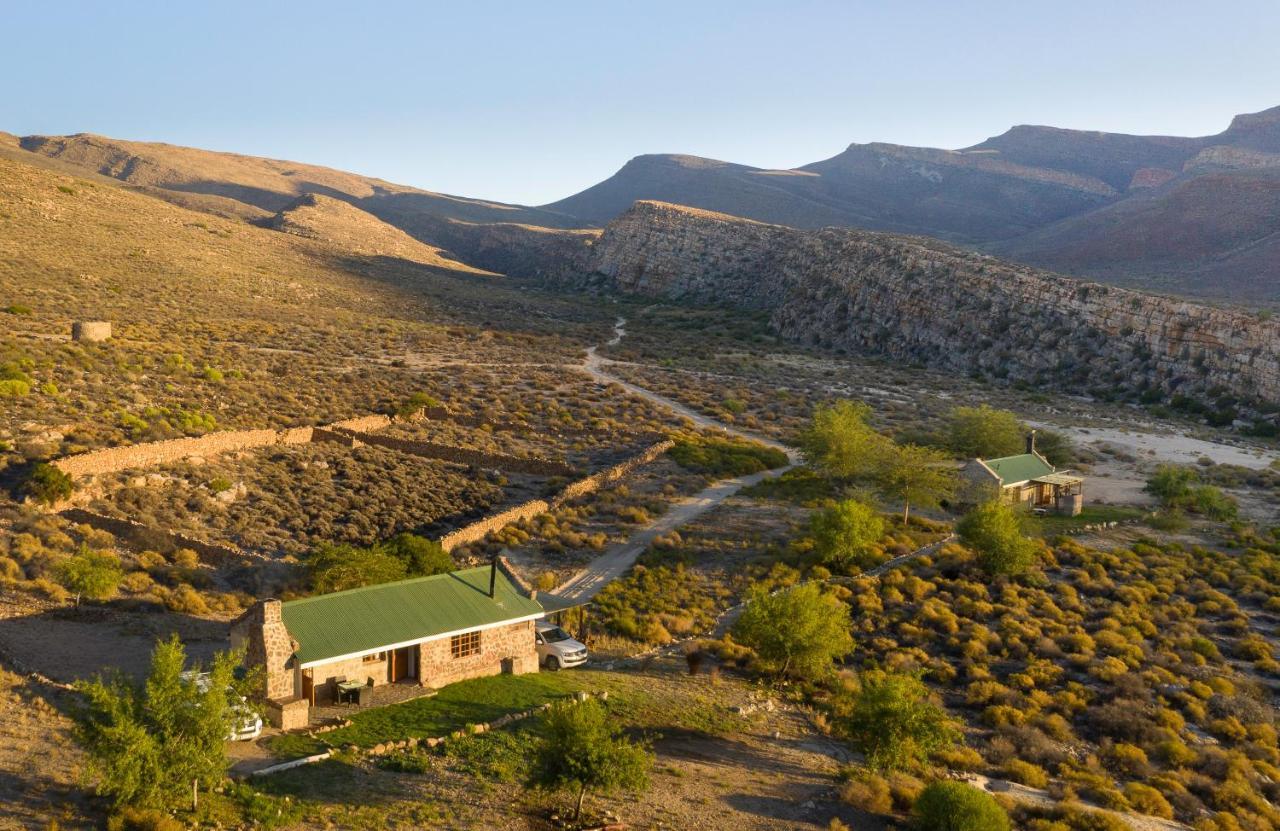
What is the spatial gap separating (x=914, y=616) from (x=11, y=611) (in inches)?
961

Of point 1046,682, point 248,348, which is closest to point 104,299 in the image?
point 248,348

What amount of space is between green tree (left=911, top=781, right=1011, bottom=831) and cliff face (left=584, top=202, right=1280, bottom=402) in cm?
6287

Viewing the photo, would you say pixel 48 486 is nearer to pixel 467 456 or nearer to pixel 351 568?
pixel 351 568

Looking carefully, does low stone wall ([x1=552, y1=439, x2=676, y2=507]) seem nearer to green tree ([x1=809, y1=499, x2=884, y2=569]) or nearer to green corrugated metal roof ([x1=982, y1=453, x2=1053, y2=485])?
green tree ([x1=809, y1=499, x2=884, y2=569])

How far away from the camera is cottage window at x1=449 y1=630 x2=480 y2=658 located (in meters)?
23.3

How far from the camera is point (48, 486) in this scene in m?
32.1

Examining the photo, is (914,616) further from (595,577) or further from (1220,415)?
(1220,415)

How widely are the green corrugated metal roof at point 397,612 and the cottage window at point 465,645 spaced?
34cm

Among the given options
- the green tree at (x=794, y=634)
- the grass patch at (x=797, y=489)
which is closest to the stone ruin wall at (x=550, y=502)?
the grass patch at (x=797, y=489)

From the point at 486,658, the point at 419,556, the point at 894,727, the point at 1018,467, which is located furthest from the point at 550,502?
the point at 894,727

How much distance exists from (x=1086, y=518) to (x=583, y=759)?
1219 inches

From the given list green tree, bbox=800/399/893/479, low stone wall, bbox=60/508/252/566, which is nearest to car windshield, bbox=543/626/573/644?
low stone wall, bbox=60/508/252/566

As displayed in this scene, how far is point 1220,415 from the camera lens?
69.2 metres

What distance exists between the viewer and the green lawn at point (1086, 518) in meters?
40.3
